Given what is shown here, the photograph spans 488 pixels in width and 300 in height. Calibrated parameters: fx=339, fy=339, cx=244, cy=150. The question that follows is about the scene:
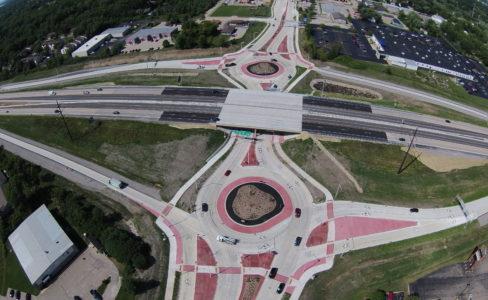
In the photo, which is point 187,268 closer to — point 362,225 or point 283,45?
point 362,225

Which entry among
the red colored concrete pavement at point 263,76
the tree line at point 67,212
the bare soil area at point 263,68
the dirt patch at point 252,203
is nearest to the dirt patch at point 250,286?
the dirt patch at point 252,203

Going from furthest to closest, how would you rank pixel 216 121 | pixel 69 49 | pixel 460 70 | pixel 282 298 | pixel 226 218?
pixel 69 49
pixel 460 70
pixel 216 121
pixel 226 218
pixel 282 298

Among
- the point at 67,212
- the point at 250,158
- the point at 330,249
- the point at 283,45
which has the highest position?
the point at 283,45

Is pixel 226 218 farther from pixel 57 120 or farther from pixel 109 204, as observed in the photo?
pixel 57 120

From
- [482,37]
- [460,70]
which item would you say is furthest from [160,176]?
[482,37]

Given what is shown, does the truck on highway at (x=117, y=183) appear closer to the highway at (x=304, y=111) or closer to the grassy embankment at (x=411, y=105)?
the highway at (x=304, y=111)

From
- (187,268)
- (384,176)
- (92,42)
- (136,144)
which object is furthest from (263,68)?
(92,42)
